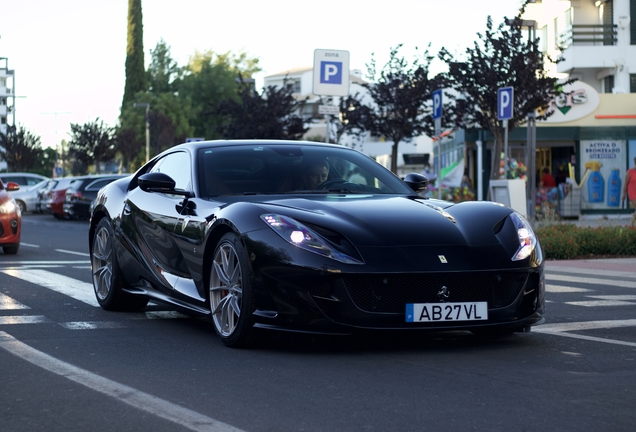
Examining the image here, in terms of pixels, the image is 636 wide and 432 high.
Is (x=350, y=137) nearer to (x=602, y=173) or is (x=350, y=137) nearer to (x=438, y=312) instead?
(x=602, y=173)

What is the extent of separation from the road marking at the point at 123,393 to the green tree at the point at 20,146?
73.0 metres

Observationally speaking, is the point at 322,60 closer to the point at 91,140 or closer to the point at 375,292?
the point at 375,292

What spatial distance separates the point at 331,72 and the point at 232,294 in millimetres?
13339

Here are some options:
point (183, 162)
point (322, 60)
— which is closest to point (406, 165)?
point (322, 60)

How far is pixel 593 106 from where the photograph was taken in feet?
108

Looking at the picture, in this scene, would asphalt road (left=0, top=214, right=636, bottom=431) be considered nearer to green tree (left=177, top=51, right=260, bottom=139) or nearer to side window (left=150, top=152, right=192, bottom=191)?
side window (left=150, top=152, right=192, bottom=191)

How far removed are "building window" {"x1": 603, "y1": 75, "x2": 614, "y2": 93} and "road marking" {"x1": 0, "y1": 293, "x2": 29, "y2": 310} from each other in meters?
36.2

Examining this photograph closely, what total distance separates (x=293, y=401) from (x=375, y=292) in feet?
4.39

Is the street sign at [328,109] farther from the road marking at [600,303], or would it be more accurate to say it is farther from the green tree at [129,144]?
the green tree at [129,144]

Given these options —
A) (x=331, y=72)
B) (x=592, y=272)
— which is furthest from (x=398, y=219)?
(x=331, y=72)

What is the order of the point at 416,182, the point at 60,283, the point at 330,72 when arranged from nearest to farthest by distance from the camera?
the point at 416,182 → the point at 60,283 → the point at 330,72

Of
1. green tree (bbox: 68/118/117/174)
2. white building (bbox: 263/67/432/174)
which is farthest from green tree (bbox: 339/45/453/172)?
green tree (bbox: 68/118/117/174)

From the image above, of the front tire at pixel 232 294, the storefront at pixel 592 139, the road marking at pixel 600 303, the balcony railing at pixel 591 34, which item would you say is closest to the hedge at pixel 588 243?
the road marking at pixel 600 303

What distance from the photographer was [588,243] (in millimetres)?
16750
